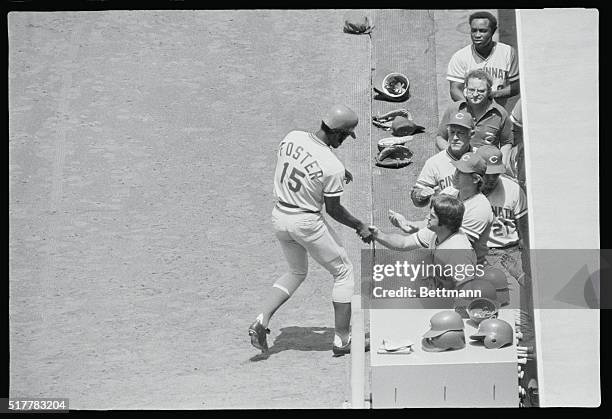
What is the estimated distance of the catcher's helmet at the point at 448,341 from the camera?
425 inches

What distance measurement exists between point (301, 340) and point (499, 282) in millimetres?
1371

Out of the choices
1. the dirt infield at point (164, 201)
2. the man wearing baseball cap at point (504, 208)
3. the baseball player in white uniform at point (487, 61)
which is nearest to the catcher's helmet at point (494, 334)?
the man wearing baseball cap at point (504, 208)

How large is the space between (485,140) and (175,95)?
224 centimetres

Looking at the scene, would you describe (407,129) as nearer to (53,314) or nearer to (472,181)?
(472,181)

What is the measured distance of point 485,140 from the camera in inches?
455

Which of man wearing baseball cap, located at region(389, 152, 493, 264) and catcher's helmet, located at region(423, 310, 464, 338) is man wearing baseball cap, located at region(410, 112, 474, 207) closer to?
man wearing baseball cap, located at region(389, 152, 493, 264)

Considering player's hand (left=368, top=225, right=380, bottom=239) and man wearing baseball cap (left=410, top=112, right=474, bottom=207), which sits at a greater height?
man wearing baseball cap (left=410, top=112, right=474, bottom=207)

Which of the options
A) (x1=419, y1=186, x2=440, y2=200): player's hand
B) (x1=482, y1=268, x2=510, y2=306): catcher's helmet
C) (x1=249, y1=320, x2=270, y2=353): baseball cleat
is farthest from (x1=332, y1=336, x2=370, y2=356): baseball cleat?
(x1=419, y1=186, x2=440, y2=200): player's hand

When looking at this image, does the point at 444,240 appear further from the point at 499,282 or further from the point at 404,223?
the point at 499,282

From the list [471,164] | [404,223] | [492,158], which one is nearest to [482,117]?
[492,158]

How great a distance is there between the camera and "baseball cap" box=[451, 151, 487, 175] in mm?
11273

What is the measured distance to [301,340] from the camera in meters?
11.1

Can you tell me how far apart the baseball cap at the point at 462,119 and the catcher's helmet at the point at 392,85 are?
0.48m

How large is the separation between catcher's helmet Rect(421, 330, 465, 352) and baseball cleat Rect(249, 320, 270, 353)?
42.7 inches
